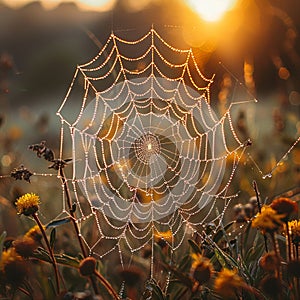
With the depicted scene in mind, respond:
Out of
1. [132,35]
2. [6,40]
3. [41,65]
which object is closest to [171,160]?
[132,35]

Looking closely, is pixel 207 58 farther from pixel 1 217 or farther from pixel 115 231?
pixel 1 217

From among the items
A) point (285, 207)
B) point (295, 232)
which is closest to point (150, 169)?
point (295, 232)

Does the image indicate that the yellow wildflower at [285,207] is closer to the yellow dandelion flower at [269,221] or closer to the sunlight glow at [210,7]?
the yellow dandelion flower at [269,221]

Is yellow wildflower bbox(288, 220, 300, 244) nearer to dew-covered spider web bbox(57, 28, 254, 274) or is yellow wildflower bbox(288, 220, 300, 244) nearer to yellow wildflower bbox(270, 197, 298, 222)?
yellow wildflower bbox(270, 197, 298, 222)

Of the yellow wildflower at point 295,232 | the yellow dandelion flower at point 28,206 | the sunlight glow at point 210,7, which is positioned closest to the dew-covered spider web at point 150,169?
the sunlight glow at point 210,7

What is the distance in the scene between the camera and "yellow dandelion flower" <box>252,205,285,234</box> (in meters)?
1.45

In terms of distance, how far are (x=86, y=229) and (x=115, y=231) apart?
0.31 m

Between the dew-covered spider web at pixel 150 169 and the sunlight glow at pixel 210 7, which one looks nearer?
the dew-covered spider web at pixel 150 169

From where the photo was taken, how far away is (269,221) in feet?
4.77

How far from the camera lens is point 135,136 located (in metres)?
3.39

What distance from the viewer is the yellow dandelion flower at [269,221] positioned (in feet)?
4.75

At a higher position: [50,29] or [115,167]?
[50,29]

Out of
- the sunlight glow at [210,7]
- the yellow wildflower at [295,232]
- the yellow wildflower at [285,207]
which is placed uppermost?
the sunlight glow at [210,7]

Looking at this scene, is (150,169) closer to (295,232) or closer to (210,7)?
(210,7)
